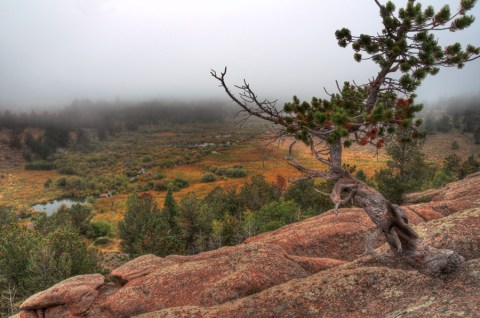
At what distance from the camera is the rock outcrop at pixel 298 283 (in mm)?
Result: 10883

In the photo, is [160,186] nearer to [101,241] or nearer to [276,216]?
[101,241]

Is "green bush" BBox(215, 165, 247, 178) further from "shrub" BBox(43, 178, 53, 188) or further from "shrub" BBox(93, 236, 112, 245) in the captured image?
"shrub" BBox(43, 178, 53, 188)

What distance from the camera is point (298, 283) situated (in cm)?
1427

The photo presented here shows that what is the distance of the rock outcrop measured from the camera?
10.9m

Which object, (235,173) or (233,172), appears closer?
(235,173)

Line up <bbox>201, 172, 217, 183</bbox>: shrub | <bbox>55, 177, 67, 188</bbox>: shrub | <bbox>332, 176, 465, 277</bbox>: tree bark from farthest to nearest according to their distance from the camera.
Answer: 1. <bbox>55, 177, 67, 188</bbox>: shrub
2. <bbox>201, 172, 217, 183</bbox>: shrub
3. <bbox>332, 176, 465, 277</bbox>: tree bark

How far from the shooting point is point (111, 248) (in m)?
76.8

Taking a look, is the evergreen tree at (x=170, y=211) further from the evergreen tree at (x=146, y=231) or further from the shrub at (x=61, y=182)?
the shrub at (x=61, y=182)

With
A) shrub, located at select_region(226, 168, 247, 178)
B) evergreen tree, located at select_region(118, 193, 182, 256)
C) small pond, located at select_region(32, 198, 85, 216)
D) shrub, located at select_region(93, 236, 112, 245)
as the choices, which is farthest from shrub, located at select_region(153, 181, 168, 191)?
evergreen tree, located at select_region(118, 193, 182, 256)

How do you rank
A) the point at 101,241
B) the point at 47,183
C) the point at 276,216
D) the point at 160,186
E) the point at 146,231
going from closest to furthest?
1. the point at 146,231
2. the point at 276,216
3. the point at 101,241
4. the point at 160,186
5. the point at 47,183

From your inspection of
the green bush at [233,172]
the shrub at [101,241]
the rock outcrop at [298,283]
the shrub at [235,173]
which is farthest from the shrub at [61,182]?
the rock outcrop at [298,283]

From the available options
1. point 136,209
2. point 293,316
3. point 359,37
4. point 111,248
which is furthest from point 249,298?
point 111,248

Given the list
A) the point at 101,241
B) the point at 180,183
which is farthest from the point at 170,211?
the point at 180,183

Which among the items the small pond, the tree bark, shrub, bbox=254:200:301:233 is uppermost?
the tree bark
